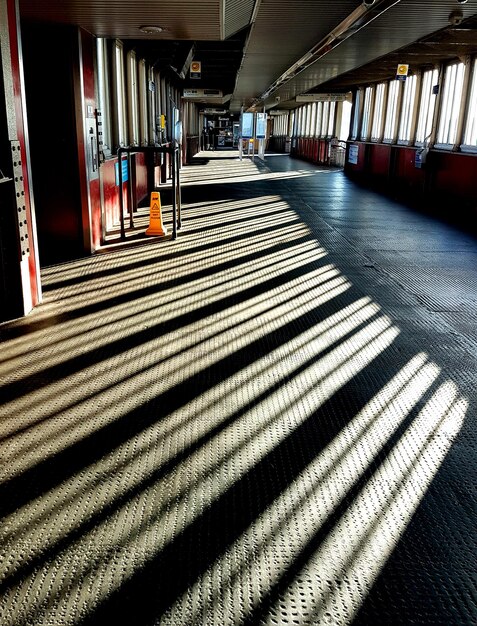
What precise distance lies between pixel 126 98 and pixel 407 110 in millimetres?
8544

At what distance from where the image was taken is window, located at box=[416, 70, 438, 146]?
1425 cm

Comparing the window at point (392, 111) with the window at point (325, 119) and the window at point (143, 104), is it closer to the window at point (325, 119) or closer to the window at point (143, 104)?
the window at point (143, 104)

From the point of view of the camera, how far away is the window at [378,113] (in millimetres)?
18469

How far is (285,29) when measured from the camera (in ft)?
29.3

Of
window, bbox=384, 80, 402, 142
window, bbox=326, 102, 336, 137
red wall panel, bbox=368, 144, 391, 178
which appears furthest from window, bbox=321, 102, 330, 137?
window, bbox=384, 80, 402, 142

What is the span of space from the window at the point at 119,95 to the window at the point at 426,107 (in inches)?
281

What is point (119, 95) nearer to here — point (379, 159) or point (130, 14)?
point (130, 14)

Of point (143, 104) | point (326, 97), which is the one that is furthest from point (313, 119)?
point (143, 104)

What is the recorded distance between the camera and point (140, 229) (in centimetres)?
893

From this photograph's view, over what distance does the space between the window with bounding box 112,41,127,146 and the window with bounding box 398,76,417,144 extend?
820cm

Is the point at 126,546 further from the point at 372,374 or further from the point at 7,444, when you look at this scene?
the point at 372,374

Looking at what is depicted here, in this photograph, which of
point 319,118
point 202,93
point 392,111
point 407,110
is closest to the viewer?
point 407,110

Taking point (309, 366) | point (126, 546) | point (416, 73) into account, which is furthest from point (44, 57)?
point (416, 73)

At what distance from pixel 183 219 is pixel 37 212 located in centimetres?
319
